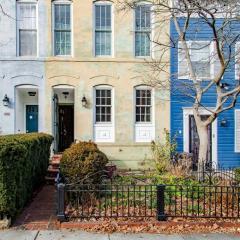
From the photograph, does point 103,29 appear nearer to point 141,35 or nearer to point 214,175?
point 141,35

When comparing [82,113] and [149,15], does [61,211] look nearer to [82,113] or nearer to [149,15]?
[82,113]

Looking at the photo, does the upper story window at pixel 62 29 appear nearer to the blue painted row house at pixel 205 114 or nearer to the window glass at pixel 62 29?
the window glass at pixel 62 29

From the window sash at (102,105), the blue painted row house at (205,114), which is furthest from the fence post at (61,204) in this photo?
the blue painted row house at (205,114)

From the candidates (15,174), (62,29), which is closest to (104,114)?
(62,29)

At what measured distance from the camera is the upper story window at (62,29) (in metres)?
15.1

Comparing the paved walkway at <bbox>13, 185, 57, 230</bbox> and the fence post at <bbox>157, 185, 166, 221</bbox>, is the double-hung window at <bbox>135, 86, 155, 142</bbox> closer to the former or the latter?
the paved walkway at <bbox>13, 185, 57, 230</bbox>

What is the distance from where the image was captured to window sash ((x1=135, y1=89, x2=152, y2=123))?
50.5 feet

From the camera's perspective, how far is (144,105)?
1541 cm

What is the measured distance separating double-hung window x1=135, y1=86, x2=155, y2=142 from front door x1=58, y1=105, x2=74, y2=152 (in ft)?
9.75

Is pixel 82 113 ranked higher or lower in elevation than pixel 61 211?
higher

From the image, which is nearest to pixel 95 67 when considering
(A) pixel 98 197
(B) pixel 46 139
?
(B) pixel 46 139

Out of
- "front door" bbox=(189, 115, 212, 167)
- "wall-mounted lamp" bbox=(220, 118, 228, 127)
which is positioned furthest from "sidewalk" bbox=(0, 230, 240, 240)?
"wall-mounted lamp" bbox=(220, 118, 228, 127)

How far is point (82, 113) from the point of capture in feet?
49.2

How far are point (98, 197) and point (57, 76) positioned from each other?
7875 mm
